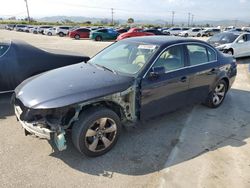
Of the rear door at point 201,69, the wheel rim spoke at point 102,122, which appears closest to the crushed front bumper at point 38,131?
the wheel rim spoke at point 102,122

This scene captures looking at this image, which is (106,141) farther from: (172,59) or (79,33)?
(79,33)

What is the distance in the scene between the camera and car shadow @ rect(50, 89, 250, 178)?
3.26 meters

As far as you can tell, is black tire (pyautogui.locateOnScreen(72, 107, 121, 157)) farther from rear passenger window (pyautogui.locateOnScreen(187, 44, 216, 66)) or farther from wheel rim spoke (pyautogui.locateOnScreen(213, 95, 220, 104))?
wheel rim spoke (pyautogui.locateOnScreen(213, 95, 220, 104))

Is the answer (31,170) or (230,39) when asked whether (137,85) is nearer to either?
(31,170)

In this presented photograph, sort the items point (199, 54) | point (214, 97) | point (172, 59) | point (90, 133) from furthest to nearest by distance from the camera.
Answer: point (214, 97)
point (199, 54)
point (172, 59)
point (90, 133)

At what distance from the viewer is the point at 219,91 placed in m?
5.31

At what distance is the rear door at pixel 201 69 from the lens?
440 centimetres

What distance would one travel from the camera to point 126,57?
4168 mm

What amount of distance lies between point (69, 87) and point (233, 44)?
410 inches

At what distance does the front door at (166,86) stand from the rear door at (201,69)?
0.65 ft

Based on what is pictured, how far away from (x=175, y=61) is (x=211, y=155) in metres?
1.68

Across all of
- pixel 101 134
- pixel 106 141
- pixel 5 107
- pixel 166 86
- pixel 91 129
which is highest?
pixel 166 86

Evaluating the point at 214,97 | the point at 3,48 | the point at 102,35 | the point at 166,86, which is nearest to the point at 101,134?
the point at 166,86

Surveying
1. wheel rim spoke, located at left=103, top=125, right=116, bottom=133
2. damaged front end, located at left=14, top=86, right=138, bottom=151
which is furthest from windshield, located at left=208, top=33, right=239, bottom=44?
wheel rim spoke, located at left=103, top=125, right=116, bottom=133
